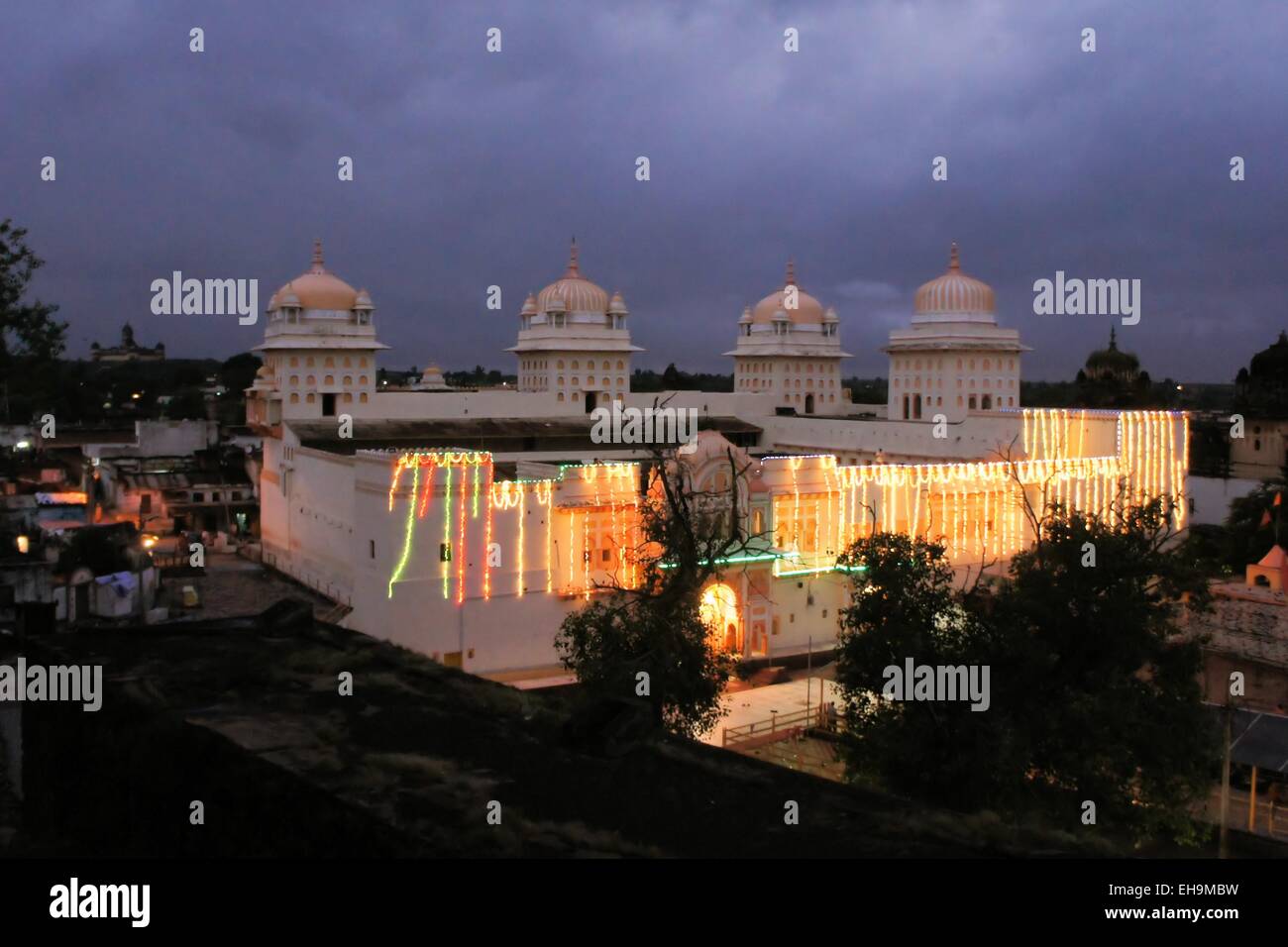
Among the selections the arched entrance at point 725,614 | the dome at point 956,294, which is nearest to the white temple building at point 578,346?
the dome at point 956,294

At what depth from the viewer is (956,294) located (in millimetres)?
41344

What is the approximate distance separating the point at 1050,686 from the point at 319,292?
26.9 meters

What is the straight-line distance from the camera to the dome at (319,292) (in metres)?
35.5

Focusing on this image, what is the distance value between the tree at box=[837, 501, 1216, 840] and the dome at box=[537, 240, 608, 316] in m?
25.9

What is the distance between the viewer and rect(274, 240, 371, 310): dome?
117 feet

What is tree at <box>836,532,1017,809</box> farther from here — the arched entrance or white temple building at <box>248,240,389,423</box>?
white temple building at <box>248,240,389,423</box>

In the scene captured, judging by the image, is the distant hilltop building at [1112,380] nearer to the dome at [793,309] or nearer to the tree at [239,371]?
the dome at [793,309]

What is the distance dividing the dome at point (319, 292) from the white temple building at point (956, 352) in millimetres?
18951

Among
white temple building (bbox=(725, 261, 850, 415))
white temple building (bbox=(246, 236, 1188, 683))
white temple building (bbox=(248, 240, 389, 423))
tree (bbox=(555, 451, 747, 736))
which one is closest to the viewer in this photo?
tree (bbox=(555, 451, 747, 736))

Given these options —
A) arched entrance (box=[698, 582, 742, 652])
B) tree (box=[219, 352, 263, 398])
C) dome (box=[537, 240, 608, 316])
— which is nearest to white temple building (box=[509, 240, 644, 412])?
dome (box=[537, 240, 608, 316])

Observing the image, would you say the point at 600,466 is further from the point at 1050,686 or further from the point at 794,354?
the point at 794,354

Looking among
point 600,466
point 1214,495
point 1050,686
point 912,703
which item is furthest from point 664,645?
point 1214,495
